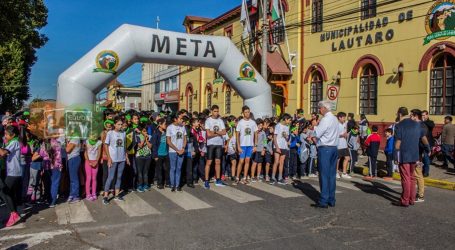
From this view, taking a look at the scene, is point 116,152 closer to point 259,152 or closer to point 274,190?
point 274,190

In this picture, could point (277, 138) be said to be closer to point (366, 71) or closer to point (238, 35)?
point (366, 71)

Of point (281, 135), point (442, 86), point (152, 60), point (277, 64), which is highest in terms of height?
point (277, 64)

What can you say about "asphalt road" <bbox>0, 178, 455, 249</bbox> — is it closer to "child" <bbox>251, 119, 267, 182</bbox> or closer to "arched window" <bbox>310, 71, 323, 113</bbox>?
"child" <bbox>251, 119, 267, 182</bbox>

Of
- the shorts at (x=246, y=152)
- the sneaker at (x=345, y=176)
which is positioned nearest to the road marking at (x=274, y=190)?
the shorts at (x=246, y=152)

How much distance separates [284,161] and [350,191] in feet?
6.40

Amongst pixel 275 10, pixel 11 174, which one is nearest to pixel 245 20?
pixel 275 10

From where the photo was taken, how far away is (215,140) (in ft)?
31.6

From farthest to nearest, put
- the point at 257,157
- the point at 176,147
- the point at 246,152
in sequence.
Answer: the point at 257,157 < the point at 246,152 < the point at 176,147

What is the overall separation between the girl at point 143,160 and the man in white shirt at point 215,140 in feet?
4.62

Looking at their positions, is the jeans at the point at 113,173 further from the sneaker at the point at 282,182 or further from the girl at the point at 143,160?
the sneaker at the point at 282,182

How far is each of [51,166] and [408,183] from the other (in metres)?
6.88

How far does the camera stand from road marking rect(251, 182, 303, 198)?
8.55 m

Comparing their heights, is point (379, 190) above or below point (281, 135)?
below

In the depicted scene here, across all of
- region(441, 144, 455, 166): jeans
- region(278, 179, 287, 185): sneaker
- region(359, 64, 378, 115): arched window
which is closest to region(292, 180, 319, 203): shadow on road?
region(278, 179, 287, 185): sneaker
